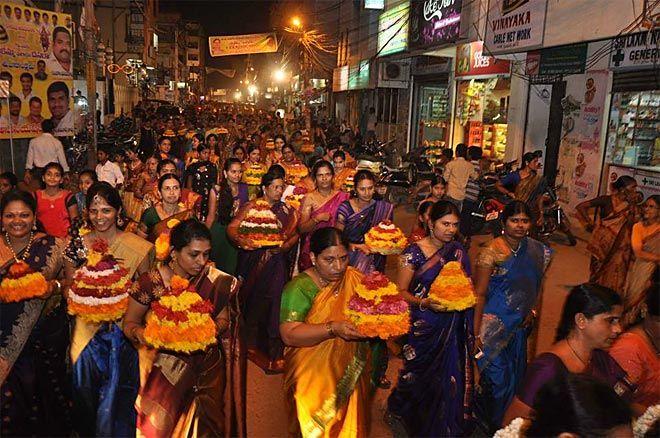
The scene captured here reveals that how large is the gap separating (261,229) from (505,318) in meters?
2.48

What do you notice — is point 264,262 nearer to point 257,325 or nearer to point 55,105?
point 257,325

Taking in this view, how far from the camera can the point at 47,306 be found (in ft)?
14.3

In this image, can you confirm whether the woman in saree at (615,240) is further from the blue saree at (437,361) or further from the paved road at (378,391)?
the blue saree at (437,361)

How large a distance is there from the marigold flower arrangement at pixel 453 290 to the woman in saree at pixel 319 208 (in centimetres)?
272

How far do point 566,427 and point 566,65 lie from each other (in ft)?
43.5

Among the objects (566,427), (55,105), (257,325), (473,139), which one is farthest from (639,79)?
(55,105)

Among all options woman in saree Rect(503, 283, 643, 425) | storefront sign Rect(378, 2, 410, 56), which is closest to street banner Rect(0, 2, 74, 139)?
storefront sign Rect(378, 2, 410, 56)

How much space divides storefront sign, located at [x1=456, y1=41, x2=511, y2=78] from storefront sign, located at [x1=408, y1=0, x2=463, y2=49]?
36.2 inches

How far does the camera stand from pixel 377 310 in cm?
340

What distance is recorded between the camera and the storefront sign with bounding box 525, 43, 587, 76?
44.0 ft

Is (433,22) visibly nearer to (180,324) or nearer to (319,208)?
(319,208)

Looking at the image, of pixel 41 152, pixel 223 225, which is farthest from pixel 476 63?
pixel 223 225

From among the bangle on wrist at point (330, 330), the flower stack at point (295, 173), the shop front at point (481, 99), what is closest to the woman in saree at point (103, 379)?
the bangle on wrist at point (330, 330)

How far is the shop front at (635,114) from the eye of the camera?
11336 millimetres
